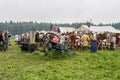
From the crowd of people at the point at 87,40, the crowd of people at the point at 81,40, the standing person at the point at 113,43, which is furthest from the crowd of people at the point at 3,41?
the standing person at the point at 113,43

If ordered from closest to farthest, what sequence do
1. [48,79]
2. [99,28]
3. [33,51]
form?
[48,79]
[33,51]
[99,28]

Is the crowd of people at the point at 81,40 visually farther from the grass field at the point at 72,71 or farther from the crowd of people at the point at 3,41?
the grass field at the point at 72,71

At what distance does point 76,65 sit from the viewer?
18.5m

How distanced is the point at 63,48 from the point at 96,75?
301 inches

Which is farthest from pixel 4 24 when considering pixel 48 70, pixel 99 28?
pixel 48 70

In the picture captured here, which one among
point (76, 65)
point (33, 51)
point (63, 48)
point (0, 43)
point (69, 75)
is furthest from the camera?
point (0, 43)

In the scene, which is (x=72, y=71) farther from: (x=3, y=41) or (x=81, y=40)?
(x=3, y=41)

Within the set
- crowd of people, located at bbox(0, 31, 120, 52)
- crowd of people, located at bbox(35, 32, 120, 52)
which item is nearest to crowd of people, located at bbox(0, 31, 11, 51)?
crowd of people, located at bbox(0, 31, 120, 52)

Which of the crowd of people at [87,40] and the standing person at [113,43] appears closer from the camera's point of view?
the crowd of people at [87,40]

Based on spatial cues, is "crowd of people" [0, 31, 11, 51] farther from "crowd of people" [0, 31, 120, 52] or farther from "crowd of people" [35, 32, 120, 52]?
"crowd of people" [35, 32, 120, 52]

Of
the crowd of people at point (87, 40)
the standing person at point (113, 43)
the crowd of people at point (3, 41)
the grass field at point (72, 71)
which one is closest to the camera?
the grass field at point (72, 71)

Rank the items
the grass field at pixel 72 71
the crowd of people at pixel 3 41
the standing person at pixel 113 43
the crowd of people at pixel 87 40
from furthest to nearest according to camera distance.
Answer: the standing person at pixel 113 43
the crowd of people at pixel 3 41
the crowd of people at pixel 87 40
the grass field at pixel 72 71

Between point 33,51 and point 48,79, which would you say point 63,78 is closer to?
point 48,79

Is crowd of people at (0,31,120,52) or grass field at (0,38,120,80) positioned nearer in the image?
grass field at (0,38,120,80)
